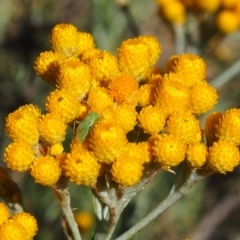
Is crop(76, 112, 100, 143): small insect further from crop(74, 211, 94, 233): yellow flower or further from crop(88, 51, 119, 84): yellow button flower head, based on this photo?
crop(74, 211, 94, 233): yellow flower

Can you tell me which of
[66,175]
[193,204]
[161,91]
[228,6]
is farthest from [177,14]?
[66,175]

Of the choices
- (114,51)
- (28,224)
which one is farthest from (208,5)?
(28,224)

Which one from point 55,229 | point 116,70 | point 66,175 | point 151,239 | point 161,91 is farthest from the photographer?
point 151,239

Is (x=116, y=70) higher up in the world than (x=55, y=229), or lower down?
higher up

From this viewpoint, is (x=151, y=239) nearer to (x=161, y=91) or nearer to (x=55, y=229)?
(x=55, y=229)

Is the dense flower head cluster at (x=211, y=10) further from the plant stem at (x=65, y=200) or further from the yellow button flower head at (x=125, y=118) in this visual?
the plant stem at (x=65, y=200)

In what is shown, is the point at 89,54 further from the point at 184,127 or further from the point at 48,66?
the point at 184,127

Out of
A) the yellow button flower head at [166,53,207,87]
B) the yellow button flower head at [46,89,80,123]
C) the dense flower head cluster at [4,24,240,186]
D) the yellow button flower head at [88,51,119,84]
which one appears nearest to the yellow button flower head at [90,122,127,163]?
the dense flower head cluster at [4,24,240,186]
